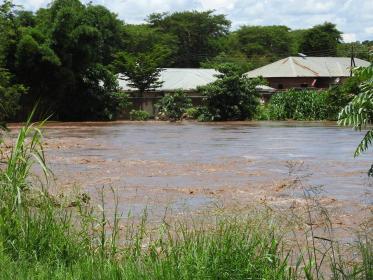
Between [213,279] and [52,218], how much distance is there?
2.05 metres

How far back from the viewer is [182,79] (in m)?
57.8

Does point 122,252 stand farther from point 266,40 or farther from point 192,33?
point 266,40

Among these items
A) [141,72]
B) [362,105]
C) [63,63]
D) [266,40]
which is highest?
[266,40]

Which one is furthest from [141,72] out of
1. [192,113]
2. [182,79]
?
Answer: [192,113]

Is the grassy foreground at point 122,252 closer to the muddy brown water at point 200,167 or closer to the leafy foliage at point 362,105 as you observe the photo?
the muddy brown water at point 200,167

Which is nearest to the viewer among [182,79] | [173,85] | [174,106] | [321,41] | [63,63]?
[63,63]

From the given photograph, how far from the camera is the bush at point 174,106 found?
4691 cm

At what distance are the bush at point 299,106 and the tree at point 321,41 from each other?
149ft

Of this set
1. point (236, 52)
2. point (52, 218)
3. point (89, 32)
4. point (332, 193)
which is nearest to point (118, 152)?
point (332, 193)

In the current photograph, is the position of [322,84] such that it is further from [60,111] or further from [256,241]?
[256,241]

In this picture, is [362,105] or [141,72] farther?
[141,72]

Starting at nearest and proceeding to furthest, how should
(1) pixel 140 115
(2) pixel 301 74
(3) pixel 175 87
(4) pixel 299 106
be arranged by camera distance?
1. (4) pixel 299 106
2. (1) pixel 140 115
3. (3) pixel 175 87
4. (2) pixel 301 74

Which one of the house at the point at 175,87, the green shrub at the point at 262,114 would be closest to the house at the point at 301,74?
the house at the point at 175,87

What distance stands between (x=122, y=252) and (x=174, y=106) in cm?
4097
